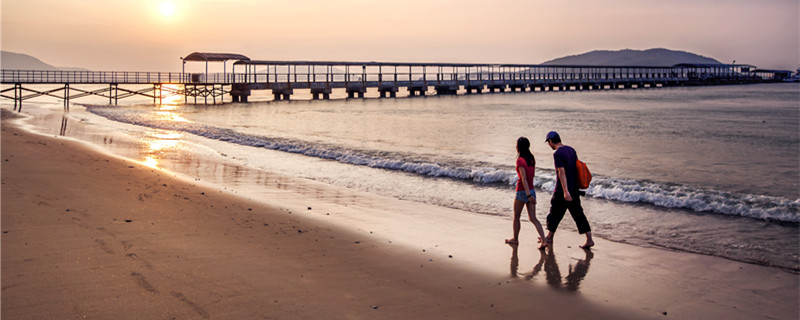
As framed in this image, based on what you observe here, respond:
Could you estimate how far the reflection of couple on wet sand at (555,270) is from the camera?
561cm

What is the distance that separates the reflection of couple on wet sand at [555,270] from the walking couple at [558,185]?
267 mm

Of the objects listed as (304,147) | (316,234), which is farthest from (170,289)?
(304,147)

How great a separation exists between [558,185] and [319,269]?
9.82 ft

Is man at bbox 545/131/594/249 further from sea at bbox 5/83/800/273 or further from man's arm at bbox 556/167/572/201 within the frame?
sea at bbox 5/83/800/273

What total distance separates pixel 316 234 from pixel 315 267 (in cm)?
144

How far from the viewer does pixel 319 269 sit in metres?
5.58

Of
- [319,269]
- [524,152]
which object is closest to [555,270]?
[524,152]

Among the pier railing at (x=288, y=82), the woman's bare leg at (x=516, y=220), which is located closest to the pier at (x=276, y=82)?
the pier railing at (x=288, y=82)

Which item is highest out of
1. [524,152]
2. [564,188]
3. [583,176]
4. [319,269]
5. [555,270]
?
[524,152]

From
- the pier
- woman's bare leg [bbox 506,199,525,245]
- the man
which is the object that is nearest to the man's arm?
the man

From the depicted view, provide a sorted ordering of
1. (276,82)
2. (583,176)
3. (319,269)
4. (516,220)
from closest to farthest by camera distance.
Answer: (319,269) → (583,176) → (516,220) → (276,82)

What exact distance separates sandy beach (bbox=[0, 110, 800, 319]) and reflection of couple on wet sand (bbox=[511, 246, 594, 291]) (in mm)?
27

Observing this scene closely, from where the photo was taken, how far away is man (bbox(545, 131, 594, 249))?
667 cm

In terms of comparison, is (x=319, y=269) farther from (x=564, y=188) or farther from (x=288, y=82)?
(x=288, y=82)
